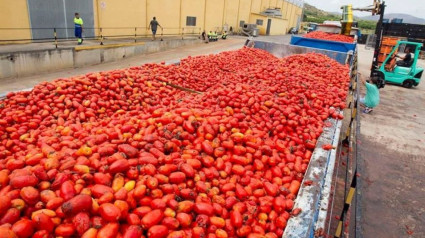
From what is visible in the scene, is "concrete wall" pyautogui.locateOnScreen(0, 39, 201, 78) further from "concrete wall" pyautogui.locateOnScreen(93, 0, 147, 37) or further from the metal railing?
"concrete wall" pyautogui.locateOnScreen(93, 0, 147, 37)

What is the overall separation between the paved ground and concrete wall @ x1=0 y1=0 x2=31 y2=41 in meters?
15.5

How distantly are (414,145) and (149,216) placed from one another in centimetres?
843

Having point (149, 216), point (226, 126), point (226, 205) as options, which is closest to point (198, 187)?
point (226, 205)

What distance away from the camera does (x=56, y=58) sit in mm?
13133

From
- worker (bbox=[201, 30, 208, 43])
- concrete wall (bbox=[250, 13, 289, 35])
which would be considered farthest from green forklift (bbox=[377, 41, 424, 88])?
concrete wall (bbox=[250, 13, 289, 35])

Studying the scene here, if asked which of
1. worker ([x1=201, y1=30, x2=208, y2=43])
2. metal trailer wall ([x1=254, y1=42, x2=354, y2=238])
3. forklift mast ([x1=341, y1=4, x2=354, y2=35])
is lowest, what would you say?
metal trailer wall ([x1=254, y1=42, x2=354, y2=238])

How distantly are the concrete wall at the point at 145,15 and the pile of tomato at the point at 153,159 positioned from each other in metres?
10.7

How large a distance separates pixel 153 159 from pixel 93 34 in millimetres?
17521

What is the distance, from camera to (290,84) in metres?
6.20

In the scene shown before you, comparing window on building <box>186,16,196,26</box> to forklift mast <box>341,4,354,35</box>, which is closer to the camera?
forklift mast <box>341,4,354,35</box>

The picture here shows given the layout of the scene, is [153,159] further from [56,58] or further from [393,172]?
[56,58]

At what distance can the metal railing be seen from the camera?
13.9m

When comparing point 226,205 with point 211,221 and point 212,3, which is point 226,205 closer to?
point 211,221

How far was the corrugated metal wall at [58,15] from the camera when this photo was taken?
14.5m
